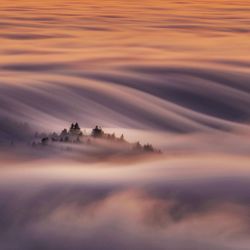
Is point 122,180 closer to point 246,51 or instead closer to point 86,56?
point 86,56

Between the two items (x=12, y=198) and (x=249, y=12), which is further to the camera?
(x=249, y=12)

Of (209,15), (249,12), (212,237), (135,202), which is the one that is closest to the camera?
(212,237)

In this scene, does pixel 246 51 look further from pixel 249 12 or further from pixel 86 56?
pixel 249 12

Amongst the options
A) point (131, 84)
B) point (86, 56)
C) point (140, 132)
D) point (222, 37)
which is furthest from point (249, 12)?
point (140, 132)

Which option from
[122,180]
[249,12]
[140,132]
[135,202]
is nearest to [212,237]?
[135,202]

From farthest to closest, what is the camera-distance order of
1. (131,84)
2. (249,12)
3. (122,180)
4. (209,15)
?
(249,12), (209,15), (131,84), (122,180)

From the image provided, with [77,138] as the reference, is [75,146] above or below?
below

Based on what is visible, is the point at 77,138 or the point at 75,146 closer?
the point at 75,146

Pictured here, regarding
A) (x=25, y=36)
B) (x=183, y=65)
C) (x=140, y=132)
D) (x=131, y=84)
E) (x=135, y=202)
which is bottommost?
(x=135, y=202)

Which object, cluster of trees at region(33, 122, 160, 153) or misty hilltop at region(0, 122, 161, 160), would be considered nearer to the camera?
misty hilltop at region(0, 122, 161, 160)

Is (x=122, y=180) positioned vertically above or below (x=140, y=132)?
below

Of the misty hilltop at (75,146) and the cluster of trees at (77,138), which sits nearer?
the misty hilltop at (75,146)
